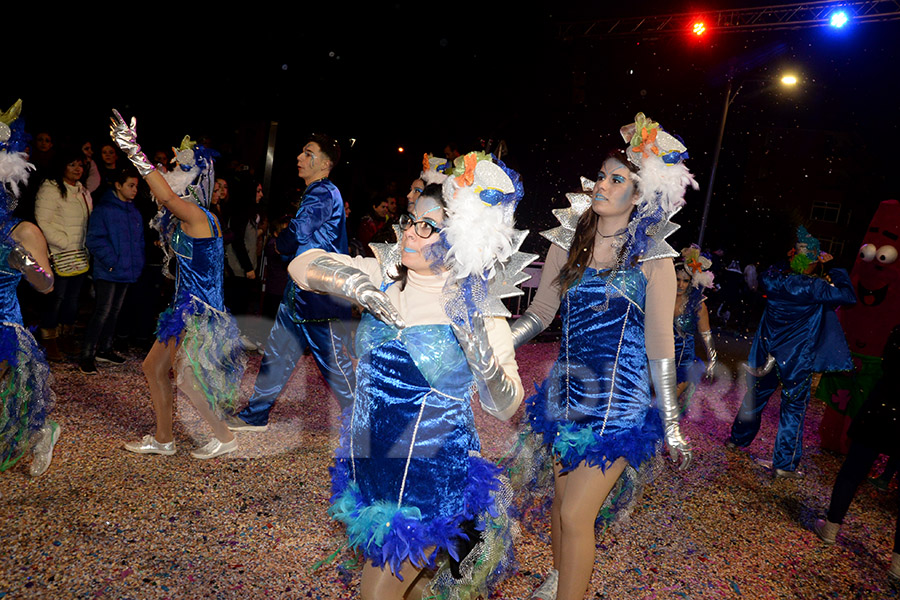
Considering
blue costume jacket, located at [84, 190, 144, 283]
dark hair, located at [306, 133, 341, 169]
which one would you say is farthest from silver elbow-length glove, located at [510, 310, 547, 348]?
blue costume jacket, located at [84, 190, 144, 283]

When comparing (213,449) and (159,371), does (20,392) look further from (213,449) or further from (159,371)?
(213,449)

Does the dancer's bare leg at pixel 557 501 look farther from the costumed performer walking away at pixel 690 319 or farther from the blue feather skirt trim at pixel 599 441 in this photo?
the costumed performer walking away at pixel 690 319

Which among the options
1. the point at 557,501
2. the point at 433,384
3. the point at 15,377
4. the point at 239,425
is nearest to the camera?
the point at 433,384

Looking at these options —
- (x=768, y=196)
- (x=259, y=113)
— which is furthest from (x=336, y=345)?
(x=768, y=196)

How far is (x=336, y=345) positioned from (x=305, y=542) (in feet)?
4.40

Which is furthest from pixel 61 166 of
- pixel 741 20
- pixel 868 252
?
pixel 741 20

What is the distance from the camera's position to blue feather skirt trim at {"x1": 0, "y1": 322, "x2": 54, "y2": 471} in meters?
3.08

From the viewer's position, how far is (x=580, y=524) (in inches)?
90.0

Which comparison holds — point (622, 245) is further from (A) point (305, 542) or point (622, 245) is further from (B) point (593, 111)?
(B) point (593, 111)

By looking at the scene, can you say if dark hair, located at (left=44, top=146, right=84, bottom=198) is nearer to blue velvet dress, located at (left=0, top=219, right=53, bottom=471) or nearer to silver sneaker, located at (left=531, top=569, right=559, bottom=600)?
blue velvet dress, located at (left=0, top=219, right=53, bottom=471)

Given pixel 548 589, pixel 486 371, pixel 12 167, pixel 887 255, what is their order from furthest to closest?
pixel 887 255 < pixel 12 167 < pixel 548 589 < pixel 486 371

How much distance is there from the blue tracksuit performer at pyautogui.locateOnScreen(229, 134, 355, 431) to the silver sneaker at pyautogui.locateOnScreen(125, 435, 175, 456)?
0.74 meters

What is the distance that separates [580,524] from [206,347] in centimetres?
246

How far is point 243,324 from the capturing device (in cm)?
743
